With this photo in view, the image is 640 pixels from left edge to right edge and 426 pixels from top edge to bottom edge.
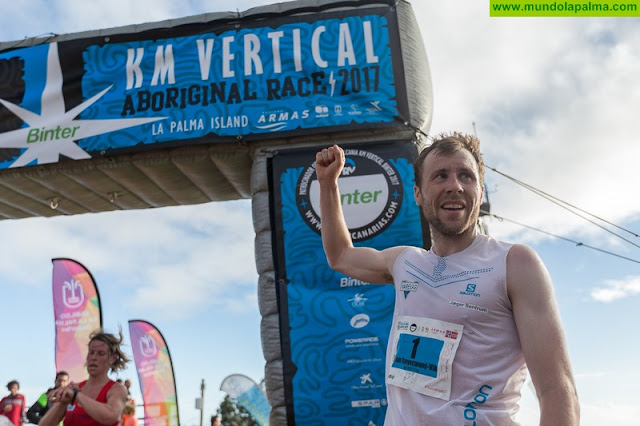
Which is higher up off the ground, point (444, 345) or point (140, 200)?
point (140, 200)

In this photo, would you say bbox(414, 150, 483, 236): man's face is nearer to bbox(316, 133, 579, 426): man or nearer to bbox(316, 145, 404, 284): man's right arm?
bbox(316, 133, 579, 426): man

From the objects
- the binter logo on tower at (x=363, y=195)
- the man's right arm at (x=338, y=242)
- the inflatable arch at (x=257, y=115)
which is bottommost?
the man's right arm at (x=338, y=242)

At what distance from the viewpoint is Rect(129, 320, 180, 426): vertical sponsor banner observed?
12492 millimetres

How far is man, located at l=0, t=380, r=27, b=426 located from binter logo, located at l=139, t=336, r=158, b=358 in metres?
3.14

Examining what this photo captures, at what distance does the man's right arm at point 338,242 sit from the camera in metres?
1.93

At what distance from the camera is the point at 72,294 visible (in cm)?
924

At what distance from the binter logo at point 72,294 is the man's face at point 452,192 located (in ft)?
28.7

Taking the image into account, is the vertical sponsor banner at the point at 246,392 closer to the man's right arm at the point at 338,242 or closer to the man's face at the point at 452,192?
the man's right arm at the point at 338,242

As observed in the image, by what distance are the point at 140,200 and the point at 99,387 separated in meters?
3.35

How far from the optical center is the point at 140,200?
21.6 feet

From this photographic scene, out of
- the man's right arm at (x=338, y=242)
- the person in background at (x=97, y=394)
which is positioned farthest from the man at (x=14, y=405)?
the man's right arm at (x=338, y=242)

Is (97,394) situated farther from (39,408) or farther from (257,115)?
(39,408)

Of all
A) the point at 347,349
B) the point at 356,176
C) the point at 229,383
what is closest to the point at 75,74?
the point at 356,176

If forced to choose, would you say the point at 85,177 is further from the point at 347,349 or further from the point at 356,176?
the point at 347,349
